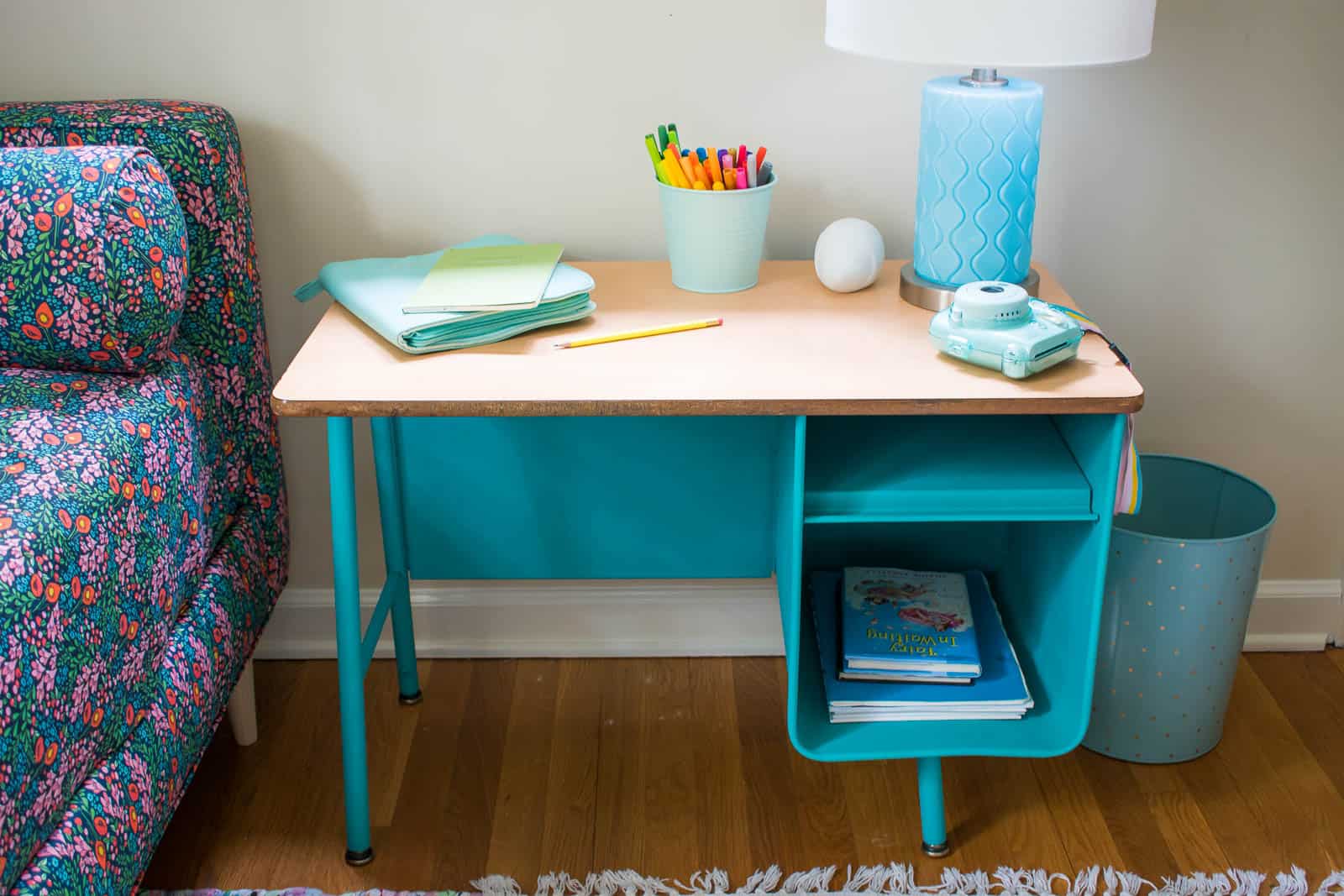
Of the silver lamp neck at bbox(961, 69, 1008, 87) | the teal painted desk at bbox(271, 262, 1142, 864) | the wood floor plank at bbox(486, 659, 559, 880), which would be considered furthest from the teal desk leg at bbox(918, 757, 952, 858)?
the silver lamp neck at bbox(961, 69, 1008, 87)

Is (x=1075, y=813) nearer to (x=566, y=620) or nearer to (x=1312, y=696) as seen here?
(x=1312, y=696)

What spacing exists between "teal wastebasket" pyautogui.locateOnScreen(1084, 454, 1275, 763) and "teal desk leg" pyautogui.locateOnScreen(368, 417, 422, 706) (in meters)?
0.94

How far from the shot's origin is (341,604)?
1399mm

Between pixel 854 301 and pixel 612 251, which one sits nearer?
pixel 854 301

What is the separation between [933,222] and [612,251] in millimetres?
465

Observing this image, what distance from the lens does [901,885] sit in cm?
148

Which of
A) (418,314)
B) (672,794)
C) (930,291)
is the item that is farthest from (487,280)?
(672,794)

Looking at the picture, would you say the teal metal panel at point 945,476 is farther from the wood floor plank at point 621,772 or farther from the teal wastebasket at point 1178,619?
the wood floor plank at point 621,772

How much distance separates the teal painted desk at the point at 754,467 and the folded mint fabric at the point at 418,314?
0.02m

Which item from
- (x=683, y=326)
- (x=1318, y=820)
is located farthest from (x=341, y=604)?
(x=1318, y=820)

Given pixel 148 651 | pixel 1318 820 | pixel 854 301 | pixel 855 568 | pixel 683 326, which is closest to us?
pixel 148 651

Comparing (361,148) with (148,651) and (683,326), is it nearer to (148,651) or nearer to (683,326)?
(683,326)

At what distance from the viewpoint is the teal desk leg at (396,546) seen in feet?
5.34

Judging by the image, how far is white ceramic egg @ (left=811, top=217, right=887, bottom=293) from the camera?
146cm
